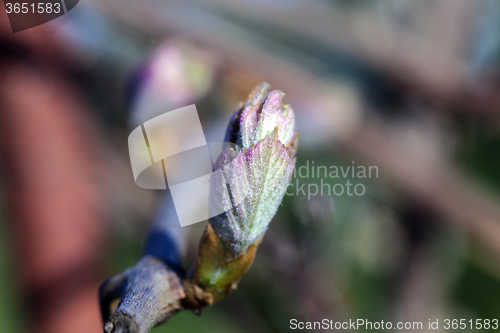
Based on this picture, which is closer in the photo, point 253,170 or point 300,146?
point 253,170

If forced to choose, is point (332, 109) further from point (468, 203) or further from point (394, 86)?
point (468, 203)

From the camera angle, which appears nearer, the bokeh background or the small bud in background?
the small bud in background

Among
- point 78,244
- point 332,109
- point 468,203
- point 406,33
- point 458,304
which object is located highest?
point 406,33

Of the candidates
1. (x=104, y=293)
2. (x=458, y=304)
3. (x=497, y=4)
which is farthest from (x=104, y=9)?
(x=458, y=304)

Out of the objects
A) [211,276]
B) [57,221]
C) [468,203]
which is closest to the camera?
[211,276]

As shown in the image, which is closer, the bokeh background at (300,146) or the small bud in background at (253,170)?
the small bud in background at (253,170)
